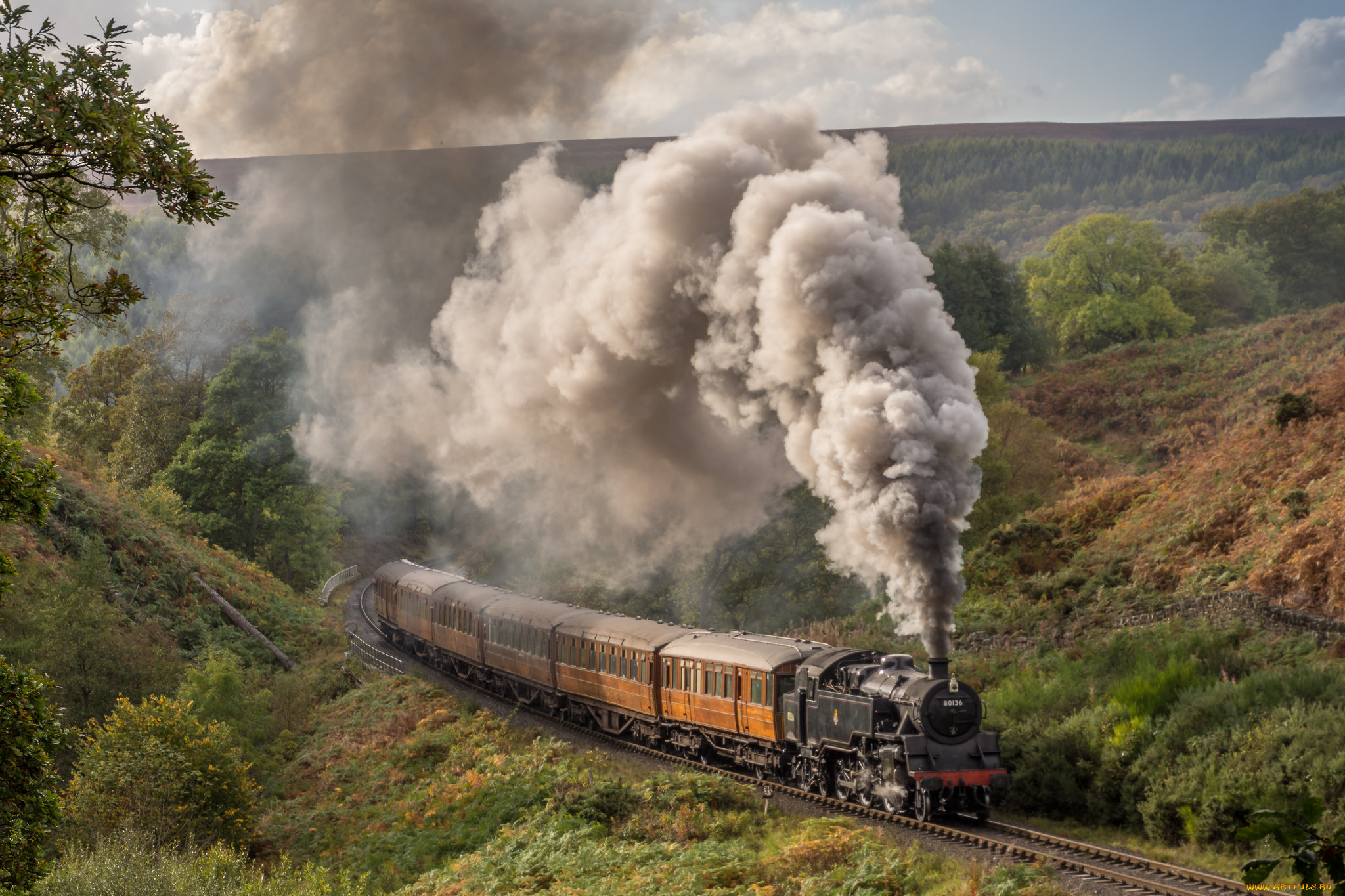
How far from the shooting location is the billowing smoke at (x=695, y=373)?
15359 millimetres

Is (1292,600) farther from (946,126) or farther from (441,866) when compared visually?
(946,126)

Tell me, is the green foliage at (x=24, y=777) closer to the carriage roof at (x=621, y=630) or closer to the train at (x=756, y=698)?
the train at (x=756, y=698)

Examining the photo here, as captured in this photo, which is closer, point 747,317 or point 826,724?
point 826,724

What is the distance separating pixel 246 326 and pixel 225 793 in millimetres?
35853

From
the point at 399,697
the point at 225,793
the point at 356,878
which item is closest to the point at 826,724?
the point at 356,878

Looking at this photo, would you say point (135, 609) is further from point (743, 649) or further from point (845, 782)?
point (845, 782)

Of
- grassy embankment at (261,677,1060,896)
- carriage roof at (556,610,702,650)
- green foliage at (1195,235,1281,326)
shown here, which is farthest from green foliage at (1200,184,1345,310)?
grassy embankment at (261,677,1060,896)

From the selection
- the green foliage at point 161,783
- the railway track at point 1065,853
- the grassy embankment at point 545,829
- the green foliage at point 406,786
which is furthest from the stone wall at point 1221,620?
the green foliage at point 161,783

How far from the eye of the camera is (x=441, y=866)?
15273 mm

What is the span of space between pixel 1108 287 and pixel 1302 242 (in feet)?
53.4

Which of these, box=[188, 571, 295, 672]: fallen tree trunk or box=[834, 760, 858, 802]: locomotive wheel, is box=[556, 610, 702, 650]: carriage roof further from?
box=[188, 571, 295, 672]: fallen tree trunk

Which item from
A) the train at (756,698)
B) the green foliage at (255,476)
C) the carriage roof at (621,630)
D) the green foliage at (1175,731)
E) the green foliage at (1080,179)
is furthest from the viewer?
the green foliage at (1080,179)

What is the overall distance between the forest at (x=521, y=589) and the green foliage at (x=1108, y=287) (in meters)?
1.12

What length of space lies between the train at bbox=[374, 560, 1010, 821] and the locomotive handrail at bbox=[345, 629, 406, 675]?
74.4 inches
